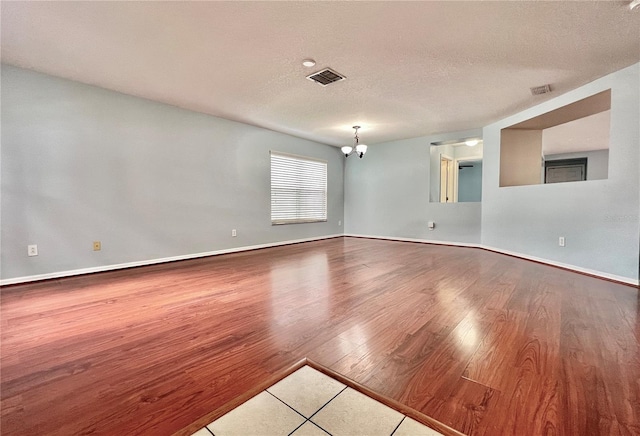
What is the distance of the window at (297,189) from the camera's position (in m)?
5.81

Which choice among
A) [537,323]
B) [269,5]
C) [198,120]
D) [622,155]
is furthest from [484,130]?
[198,120]

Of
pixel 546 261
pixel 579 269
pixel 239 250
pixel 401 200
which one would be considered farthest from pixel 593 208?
pixel 239 250

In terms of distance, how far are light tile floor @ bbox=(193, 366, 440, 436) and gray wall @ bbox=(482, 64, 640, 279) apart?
3720mm

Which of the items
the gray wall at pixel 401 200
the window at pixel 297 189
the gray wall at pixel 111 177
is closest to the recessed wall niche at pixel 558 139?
the gray wall at pixel 401 200

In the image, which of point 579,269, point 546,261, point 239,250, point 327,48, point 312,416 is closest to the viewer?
point 312,416

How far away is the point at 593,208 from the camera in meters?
3.47

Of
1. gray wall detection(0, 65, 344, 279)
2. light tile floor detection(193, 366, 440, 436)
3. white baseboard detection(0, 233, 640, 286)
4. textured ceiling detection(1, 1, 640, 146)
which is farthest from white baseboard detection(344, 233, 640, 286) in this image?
gray wall detection(0, 65, 344, 279)

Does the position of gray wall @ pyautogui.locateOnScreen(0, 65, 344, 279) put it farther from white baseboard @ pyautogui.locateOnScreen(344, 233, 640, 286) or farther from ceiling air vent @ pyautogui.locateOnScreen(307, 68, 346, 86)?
white baseboard @ pyautogui.locateOnScreen(344, 233, 640, 286)

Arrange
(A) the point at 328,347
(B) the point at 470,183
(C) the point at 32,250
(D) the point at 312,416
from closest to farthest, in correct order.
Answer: (D) the point at 312,416, (A) the point at 328,347, (C) the point at 32,250, (B) the point at 470,183

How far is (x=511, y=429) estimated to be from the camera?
3.50ft

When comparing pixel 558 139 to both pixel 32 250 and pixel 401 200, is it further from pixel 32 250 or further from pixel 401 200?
pixel 32 250

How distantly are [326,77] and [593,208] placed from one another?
145 inches

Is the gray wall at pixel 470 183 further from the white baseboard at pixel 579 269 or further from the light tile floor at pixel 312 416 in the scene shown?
the light tile floor at pixel 312 416

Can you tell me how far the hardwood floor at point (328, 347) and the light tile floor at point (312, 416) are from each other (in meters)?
0.10
